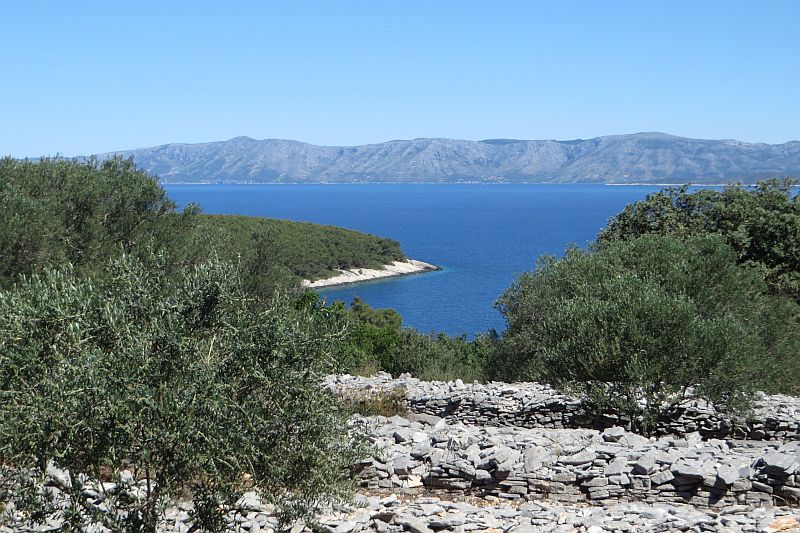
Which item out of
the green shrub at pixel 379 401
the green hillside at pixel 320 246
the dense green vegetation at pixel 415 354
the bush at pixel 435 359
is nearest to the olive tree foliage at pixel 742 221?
the bush at pixel 435 359

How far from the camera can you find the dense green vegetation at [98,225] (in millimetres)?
23453

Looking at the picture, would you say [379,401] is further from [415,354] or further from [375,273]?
[375,273]

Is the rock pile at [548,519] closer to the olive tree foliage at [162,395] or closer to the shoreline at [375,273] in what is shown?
the olive tree foliage at [162,395]

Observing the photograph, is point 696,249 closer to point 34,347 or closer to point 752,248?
point 752,248

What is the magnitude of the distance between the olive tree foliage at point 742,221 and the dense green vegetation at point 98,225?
19.9 metres

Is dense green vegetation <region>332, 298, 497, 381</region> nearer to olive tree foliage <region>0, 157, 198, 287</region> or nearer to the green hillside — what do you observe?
olive tree foliage <region>0, 157, 198, 287</region>

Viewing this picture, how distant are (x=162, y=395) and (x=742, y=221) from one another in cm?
3657

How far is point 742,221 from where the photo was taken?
38781 millimetres

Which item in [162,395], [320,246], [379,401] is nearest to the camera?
[162,395]

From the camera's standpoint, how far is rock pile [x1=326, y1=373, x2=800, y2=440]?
61.0ft

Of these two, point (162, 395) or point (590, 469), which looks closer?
point (162, 395)

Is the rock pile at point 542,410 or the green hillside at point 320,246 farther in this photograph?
the green hillside at point 320,246

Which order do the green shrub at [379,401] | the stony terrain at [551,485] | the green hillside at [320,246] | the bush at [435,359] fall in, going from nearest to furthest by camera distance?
the stony terrain at [551,485], the green shrub at [379,401], the bush at [435,359], the green hillside at [320,246]

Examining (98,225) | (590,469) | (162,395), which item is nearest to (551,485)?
(590,469)
